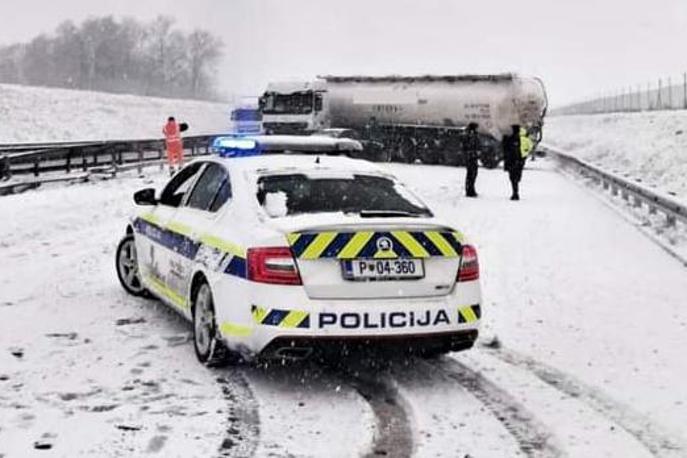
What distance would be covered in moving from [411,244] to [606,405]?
1.57 meters

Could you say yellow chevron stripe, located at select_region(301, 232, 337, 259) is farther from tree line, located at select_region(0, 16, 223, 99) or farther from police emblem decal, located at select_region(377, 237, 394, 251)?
tree line, located at select_region(0, 16, 223, 99)

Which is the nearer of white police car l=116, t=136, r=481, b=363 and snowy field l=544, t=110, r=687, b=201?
white police car l=116, t=136, r=481, b=363

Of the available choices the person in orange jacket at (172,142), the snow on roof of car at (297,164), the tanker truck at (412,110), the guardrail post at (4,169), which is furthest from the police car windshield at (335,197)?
the tanker truck at (412,110)

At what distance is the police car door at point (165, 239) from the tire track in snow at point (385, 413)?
1.60 m

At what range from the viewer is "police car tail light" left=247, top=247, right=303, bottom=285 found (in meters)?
5.71

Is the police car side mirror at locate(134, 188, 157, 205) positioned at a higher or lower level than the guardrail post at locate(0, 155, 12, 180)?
higher

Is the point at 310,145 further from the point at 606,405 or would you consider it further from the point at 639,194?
the point at 639,194

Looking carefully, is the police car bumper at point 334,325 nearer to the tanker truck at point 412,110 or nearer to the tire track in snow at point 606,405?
the tire track in snow at point 606,405

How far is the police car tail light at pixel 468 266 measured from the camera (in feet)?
20.1

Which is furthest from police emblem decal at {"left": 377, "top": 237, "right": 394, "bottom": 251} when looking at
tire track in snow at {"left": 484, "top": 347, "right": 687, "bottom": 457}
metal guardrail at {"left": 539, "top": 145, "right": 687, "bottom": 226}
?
metal guardrail at {"left": 539, "top": 145, "right": 687, "bottom": 226}

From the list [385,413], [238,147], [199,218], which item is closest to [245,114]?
[238,147]

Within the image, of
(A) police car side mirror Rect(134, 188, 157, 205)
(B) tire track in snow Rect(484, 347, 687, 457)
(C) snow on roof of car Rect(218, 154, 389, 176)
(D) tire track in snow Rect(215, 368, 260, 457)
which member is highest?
Answer: (C) snow on roof of car Rect(218, 154, 389, 176)

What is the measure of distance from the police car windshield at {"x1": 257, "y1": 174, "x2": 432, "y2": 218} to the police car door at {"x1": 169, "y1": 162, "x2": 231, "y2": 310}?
0.44 metres

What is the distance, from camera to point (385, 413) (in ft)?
17.9
